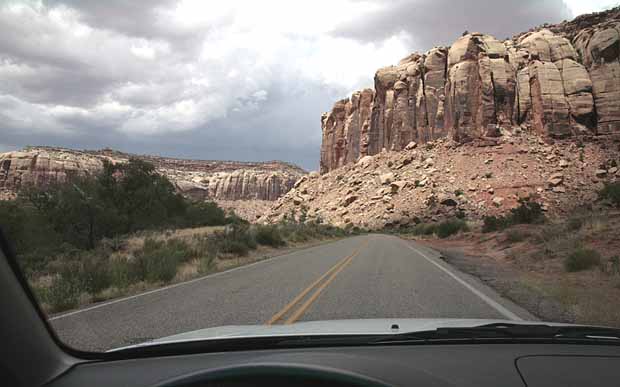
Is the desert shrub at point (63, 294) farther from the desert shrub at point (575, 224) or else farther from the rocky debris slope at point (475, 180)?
the rocky debris slope at point (475, 180)

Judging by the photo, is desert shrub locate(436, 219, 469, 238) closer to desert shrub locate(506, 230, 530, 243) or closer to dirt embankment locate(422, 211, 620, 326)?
dirt embankment locate(422, 211, 620, 326)

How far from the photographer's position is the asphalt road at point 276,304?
688 cm

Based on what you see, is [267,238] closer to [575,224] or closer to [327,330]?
[575,224]

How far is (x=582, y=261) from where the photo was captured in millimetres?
13031

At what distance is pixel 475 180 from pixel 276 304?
58214 millimetres

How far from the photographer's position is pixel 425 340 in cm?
340

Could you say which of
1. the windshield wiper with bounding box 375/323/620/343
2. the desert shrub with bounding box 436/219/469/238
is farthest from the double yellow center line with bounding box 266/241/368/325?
the desert shrub with bounding box 436/219/469/238

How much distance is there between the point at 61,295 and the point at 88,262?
325 centimetres

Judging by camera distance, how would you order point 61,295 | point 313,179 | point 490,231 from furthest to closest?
point 313,179 < point 490,231 < point 61,295

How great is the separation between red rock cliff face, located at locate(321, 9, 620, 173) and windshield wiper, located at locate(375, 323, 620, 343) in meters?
69.7

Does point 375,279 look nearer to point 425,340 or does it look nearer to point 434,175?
point 425,340

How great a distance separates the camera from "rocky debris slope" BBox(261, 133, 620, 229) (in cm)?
5572

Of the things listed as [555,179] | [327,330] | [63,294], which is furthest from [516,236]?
[555,179]

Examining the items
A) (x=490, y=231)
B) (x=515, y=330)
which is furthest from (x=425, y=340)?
(x=490, y=231)
